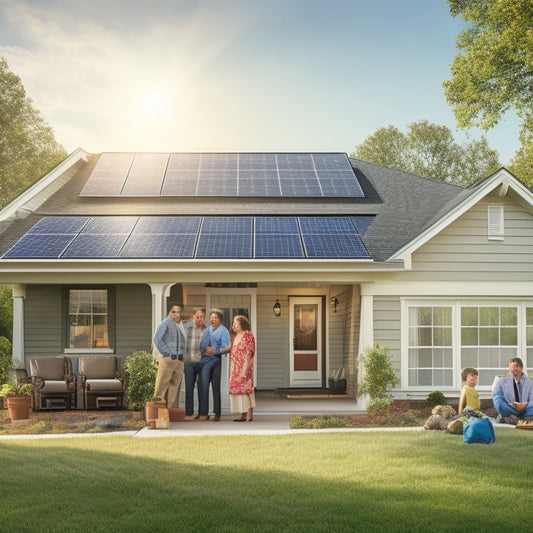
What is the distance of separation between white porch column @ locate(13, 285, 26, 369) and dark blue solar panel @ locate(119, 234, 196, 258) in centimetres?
271

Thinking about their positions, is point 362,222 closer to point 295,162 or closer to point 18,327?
point 295,162

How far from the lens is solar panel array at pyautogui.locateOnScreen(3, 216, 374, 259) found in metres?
14.9

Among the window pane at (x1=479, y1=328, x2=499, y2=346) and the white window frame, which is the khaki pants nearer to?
the white window frame

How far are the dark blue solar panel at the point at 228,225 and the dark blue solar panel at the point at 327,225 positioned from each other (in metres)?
1.20

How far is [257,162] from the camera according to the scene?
21234 mm

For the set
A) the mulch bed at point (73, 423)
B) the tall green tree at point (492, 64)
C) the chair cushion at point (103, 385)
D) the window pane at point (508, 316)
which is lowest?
the mulch bed at point (73, 423)

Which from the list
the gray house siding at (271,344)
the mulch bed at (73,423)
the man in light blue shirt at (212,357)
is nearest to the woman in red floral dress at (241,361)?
the man in light blue shirt at (212,357)

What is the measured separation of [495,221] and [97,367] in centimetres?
881

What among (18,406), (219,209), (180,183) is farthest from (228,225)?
(18,406)

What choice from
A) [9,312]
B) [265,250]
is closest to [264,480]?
[265,250]

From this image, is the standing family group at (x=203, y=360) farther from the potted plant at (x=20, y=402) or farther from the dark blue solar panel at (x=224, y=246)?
the potted plant at (x=20, y=402)

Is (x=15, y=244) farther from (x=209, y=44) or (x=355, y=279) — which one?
(x=209, y=44)

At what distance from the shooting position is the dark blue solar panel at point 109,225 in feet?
52.7

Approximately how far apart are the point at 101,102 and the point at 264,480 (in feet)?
70.4
